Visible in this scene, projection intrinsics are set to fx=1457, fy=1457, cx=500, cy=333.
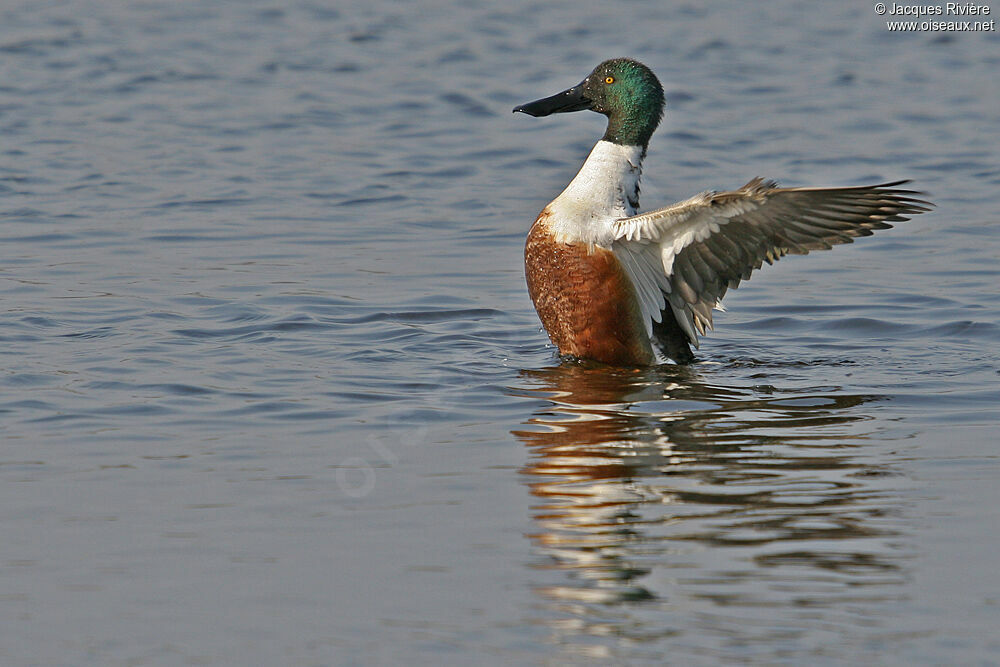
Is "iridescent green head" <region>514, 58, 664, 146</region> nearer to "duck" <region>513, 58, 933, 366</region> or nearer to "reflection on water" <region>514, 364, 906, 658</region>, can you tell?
"duck" <region>513, 58, 933, 366</region>

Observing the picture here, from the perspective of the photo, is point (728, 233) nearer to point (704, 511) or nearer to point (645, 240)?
point (645, 240)

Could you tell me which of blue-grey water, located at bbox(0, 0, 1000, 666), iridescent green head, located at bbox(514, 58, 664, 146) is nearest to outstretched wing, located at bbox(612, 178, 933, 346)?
blue-grey water, located at bbox(0, 0, 1000, 666)

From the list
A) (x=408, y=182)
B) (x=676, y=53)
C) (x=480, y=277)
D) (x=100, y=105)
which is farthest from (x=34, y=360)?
(x=676, y=53)

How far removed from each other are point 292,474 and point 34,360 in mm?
2054

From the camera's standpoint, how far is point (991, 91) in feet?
45.4

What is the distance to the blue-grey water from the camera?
3799 millimetres

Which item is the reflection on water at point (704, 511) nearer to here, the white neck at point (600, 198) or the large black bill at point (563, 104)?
the white neck at point (600, 198)

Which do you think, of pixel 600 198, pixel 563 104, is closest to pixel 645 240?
pixel 600 198

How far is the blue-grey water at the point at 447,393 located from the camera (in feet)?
12.5

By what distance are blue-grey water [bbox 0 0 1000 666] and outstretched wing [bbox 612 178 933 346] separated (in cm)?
41

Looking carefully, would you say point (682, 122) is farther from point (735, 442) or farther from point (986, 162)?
point (735, 442)

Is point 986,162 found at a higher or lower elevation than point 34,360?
higher

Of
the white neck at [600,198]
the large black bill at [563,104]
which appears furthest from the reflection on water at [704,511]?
the large black bill at [563,104]

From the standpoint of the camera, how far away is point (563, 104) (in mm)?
7562
